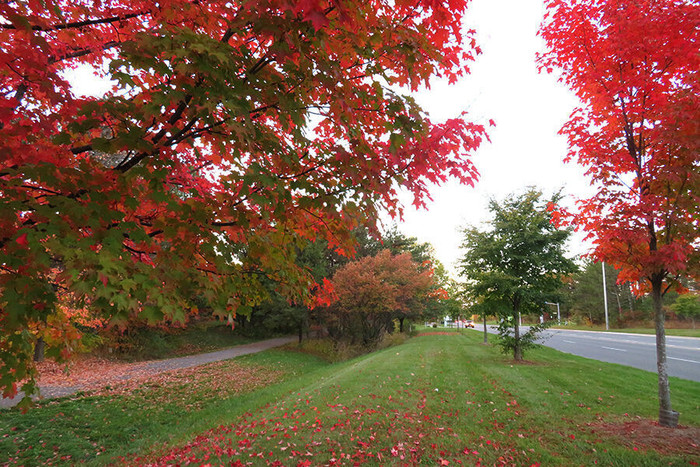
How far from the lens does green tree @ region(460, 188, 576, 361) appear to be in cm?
1269

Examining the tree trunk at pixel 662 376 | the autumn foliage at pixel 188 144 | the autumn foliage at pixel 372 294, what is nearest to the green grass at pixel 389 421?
the tree trunk at pixel 662 376

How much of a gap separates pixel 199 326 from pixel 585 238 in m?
30.4

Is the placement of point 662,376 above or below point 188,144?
below

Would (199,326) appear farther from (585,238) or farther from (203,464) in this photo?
(585,238)

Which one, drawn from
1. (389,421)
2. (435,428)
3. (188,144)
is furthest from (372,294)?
(188,144)

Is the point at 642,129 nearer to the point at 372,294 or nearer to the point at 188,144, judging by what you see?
the point at 188,144

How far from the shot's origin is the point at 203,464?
4.93 m

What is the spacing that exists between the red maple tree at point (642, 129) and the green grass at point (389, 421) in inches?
76.6

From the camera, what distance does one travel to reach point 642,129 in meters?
5.77

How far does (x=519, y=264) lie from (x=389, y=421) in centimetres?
941

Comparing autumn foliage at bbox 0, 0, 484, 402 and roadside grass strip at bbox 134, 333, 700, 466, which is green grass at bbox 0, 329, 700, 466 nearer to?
roadside grass strip at bbox 134, 333, 700, 466

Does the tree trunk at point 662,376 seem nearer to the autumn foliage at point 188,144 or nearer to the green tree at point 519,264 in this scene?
the autumn foliage at point 188,144

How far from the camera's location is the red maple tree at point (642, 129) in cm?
496

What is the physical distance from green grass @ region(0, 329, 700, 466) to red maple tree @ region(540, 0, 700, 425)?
195cm
